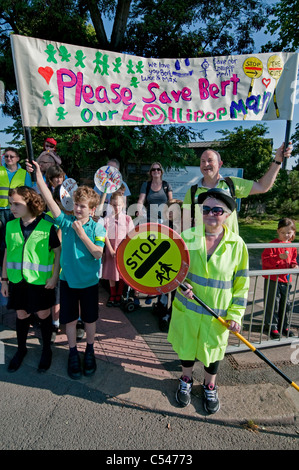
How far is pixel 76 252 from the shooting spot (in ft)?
8.11

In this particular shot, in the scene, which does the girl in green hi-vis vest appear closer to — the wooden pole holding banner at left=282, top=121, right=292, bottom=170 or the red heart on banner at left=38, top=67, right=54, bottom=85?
the red heart on banner at left=38, top=67, right=54, bottom=85

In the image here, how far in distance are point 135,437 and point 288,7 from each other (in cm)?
1252

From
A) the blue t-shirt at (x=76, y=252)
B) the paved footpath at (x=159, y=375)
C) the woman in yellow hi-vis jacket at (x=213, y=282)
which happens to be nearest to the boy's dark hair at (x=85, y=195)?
the blue t-shirt at (x=76, y=252)

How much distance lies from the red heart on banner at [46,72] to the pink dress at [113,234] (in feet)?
6.27

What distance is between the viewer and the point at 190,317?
218 centimetres

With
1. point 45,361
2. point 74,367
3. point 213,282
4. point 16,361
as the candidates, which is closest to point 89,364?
point 74,367

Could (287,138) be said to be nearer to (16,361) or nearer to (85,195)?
(85,195)

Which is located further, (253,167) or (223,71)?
(253,167)

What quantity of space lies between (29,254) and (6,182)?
188 centimetres

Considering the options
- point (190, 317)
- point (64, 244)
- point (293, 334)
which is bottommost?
point (293, 334)

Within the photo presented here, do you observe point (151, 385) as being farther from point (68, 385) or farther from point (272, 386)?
point (272, 386)

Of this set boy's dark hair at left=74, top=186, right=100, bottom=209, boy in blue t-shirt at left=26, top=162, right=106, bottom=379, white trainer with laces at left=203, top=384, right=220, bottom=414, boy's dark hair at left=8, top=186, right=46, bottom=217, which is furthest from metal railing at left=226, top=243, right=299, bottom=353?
boy's dark hair at left=8, top=186, right=46, bottom=217

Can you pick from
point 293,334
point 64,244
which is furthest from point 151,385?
point 293,334

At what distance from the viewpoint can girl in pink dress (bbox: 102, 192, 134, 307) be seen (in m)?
3.92
